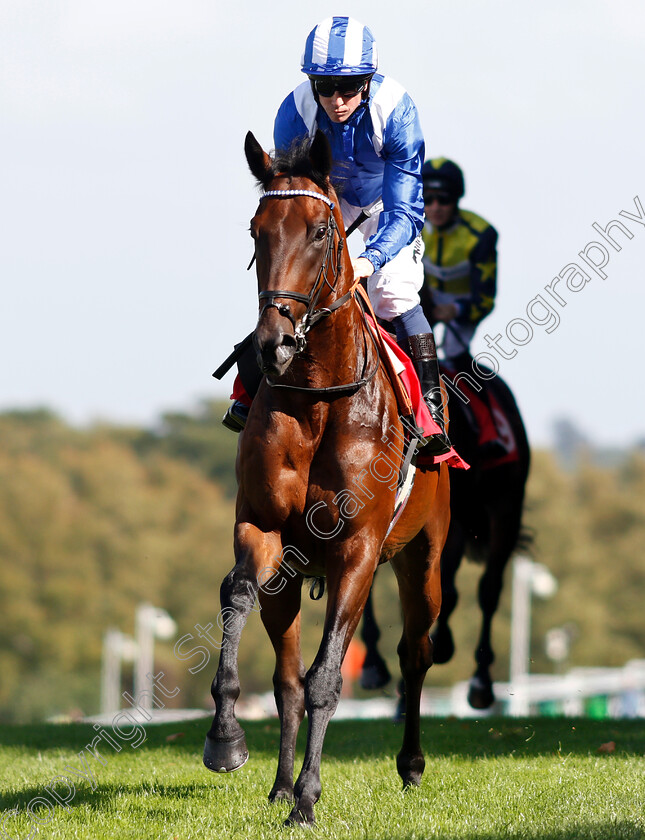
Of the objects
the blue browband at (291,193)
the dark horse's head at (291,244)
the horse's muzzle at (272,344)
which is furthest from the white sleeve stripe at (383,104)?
the horse's muzzle at (272,344)

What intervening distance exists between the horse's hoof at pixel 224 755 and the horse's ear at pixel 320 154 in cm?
252

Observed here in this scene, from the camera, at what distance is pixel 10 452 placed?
201 ft

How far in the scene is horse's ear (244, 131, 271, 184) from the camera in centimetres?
523

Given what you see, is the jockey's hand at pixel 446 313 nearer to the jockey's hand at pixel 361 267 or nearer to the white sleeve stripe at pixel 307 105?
the white sleeve stripe at pixel 307 105

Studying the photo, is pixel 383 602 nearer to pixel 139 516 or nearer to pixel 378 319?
pixel 139 516

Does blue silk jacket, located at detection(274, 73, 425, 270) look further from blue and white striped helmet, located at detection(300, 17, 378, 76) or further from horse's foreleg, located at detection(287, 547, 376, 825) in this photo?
horse's foreleg, located at detection(287, 547, 376, 825)

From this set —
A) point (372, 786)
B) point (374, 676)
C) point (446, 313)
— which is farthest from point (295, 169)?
point (374, 676)

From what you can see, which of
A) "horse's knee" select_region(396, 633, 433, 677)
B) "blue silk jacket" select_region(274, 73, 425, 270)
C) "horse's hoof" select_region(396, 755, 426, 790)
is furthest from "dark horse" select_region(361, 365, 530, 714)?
"blue silk jacket" select_region(274, 73, 425, 270)

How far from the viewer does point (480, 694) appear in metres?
9.77

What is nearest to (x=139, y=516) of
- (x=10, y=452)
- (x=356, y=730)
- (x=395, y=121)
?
(x=10, y=452)

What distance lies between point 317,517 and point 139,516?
48.7 metres

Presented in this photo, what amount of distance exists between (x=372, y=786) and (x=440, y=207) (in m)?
5.27

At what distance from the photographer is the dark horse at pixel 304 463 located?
192 inches

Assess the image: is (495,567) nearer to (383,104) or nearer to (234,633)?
(383,104)
